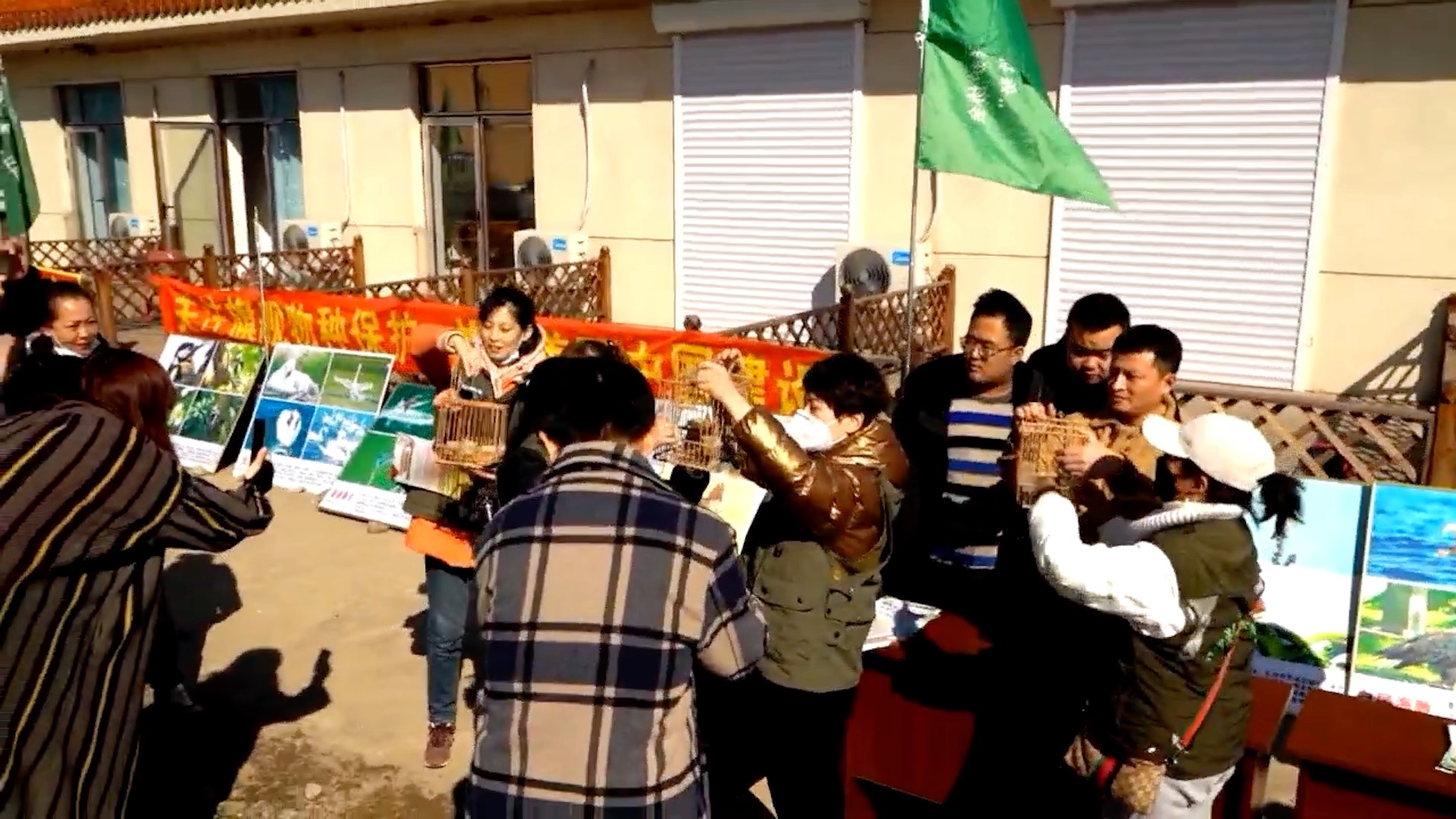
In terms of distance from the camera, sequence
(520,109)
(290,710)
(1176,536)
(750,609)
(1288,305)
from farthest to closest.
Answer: (520,109), (1288,305), (290,710), (1176,536), (750,609)

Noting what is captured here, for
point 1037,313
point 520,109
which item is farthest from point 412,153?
point 1037,313

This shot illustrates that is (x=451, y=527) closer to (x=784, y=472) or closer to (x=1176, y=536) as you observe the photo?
(x=784, y=472)

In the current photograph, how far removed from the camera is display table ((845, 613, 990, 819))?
346 cm

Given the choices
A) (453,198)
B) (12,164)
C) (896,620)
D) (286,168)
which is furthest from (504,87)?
(896,620)

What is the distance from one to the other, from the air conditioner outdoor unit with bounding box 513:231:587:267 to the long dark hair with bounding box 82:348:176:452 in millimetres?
8841

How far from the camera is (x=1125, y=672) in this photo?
266cm

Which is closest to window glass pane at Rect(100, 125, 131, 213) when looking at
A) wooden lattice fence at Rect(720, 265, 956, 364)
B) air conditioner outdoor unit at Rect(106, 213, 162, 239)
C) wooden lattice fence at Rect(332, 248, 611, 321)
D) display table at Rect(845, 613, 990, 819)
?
air conditioner outdoor unit at Rect(106, 213, 162, 239)

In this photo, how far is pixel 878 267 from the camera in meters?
9.87

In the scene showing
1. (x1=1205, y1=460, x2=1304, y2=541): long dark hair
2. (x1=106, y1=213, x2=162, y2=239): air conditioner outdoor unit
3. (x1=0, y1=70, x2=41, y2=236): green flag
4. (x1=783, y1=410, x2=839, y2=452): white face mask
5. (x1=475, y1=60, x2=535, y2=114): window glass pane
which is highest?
(x1=475, y1=60, x2=535, y2=114): window glass pane

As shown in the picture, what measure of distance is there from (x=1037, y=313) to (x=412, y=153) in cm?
805

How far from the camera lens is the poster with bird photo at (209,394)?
28.7 feet

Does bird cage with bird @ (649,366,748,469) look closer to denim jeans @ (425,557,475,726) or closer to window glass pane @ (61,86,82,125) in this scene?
denim jeans @ (425,557,475,726)

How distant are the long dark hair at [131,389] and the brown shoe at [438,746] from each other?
179 cm

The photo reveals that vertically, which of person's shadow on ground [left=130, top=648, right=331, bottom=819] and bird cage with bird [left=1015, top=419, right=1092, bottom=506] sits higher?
bird cage with bird [left=1015, top=419, right=1092, bottom=506]
